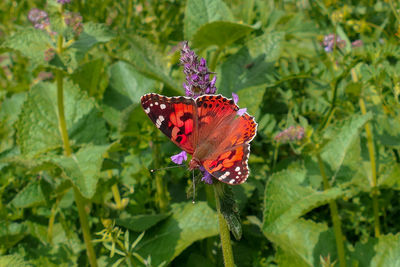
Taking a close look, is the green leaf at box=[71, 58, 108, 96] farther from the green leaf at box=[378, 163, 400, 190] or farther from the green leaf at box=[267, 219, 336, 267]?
the green leaf at box=[378, 163, 400, 190]

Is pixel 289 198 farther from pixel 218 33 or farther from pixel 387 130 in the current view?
pixel 218 33

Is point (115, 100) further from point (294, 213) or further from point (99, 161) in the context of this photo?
point (294, 213)

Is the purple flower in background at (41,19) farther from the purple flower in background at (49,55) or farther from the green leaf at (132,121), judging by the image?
the green leaf at (132,121)

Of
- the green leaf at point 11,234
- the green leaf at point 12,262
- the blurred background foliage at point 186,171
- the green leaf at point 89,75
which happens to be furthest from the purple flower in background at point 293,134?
the green leaf at point 11,234

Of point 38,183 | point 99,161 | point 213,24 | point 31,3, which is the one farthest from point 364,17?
point 31,3

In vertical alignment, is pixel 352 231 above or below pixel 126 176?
below

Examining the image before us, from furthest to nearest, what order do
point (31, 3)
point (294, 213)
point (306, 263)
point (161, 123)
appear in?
point (31, 3) → point (306, 263) → point (294, 213) → point (161, 123)
